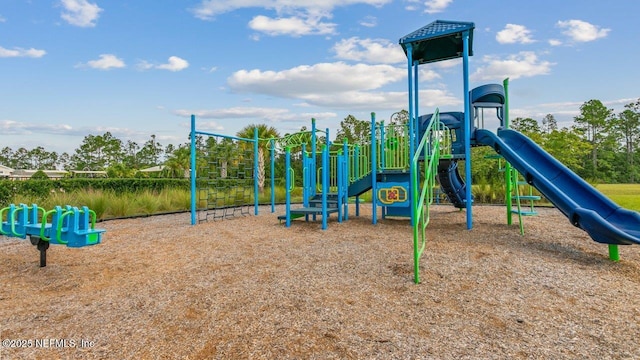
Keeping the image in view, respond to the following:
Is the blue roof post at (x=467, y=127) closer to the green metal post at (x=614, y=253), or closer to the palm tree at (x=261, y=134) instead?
the green metal post at (x=614, y=253)

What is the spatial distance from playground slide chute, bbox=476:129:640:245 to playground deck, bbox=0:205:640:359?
1.37 feet

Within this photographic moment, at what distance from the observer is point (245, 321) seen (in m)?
2.99

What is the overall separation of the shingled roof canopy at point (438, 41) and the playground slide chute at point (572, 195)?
2.22 metres

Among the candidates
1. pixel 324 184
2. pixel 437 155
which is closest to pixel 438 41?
pixel 437 155

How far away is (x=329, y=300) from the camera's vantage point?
342 centimetres

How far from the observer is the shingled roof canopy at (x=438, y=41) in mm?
7373

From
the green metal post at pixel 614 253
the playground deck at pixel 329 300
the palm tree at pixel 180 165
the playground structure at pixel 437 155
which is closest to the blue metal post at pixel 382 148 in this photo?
the playground structure at pixel 437 155

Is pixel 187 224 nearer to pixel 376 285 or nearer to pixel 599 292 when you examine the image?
pixel 376 285

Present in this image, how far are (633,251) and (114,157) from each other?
2416 inches

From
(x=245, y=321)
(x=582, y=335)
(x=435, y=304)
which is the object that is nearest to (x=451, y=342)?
(x=435, y=304)

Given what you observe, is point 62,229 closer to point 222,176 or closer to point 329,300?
point 329,300

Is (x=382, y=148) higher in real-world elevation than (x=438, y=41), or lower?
lower

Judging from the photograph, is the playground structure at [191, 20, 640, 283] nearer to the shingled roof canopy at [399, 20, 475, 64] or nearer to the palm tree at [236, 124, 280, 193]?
the shingled roof canopy at [399, 20, 475, 64]

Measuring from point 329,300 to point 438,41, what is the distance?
277 inches
